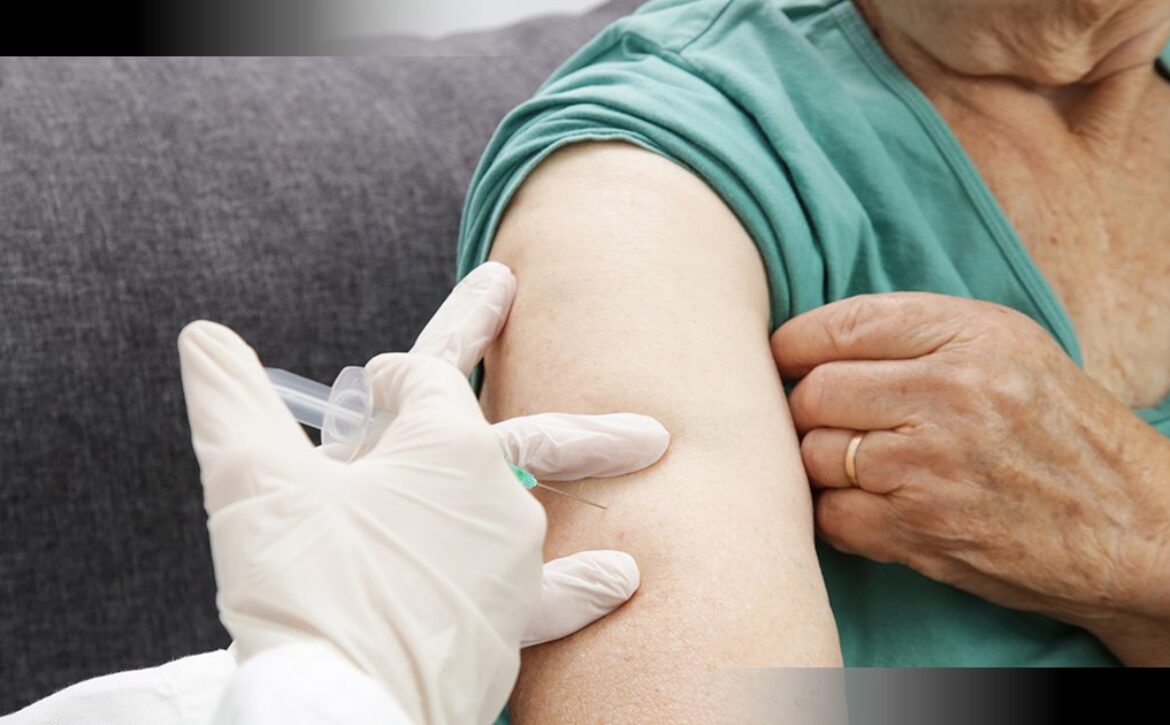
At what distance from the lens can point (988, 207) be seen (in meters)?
1.23

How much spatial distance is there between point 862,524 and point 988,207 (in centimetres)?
37

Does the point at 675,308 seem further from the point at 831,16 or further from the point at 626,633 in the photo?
the point at 831,16

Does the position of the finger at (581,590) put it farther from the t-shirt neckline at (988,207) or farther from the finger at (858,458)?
the t-shirt neckline at (988,207)

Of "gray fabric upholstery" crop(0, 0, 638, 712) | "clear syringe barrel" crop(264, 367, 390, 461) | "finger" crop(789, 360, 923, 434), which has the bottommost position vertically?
"gray fabric upholstery" crop(0, 0, 638, 712)

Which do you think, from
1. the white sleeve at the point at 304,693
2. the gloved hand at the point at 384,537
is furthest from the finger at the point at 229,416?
the white sleeve at the point at 304,693

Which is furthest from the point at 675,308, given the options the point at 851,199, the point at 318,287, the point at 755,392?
the point at 318,287

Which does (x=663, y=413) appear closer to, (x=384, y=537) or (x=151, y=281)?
(x=384, y=537)

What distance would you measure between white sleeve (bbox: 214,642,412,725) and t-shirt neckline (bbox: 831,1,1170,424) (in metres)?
0.81

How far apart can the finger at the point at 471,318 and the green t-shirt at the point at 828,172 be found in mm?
116

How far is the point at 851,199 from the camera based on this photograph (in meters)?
1.18

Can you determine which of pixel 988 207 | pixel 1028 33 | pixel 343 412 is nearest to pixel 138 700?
pixel 343 412

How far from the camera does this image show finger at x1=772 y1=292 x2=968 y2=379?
110 centimetres

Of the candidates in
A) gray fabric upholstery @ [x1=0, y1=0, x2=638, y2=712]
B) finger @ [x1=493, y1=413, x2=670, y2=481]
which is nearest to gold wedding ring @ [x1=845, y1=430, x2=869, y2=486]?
finger @ [x1=493, y1=413, x2=670, y2=481]

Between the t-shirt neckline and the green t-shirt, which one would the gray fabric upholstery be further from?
the t-shirt neckline
